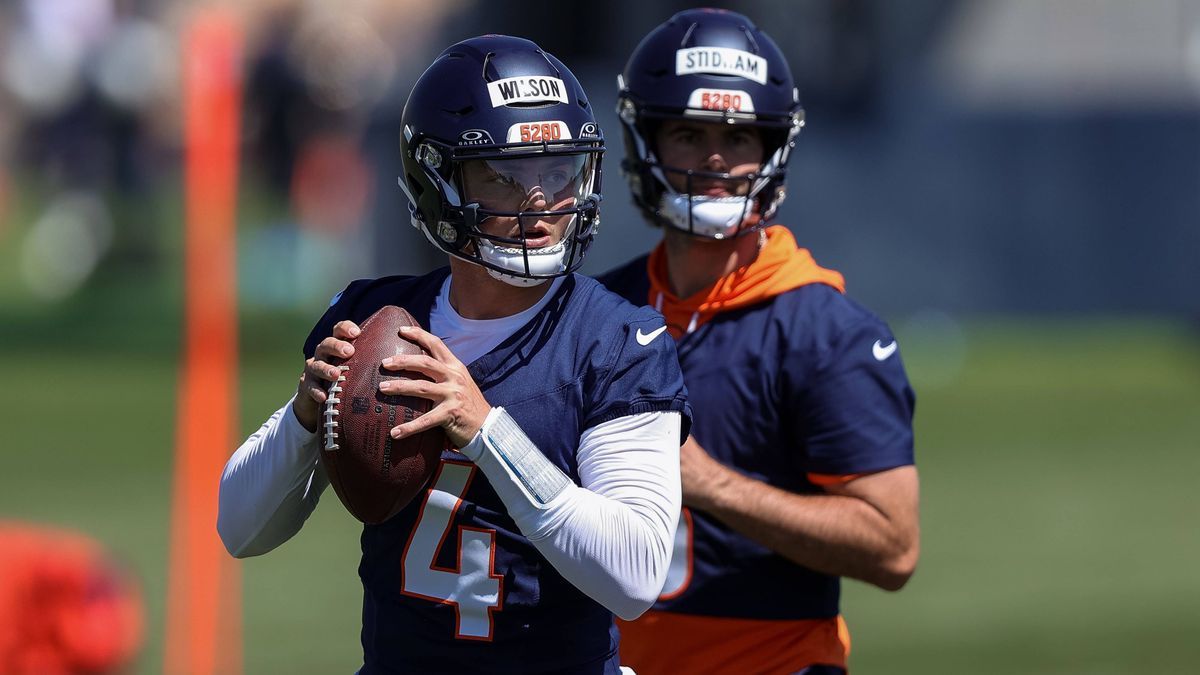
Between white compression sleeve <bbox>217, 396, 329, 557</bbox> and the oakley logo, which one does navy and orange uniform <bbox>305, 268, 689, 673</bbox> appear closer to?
white compression sleeve <bbox>217, 396, 329, 557</bbox>

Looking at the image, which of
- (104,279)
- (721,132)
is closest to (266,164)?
(104,279)

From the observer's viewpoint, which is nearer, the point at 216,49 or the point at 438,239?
the point at 438,239

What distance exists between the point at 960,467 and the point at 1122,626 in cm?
350

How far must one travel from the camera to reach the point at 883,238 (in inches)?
651

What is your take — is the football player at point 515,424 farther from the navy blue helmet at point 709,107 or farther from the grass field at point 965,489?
the grass field at point 965,489

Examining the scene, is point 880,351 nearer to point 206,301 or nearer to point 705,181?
point 705,181

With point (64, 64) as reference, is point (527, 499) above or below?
below

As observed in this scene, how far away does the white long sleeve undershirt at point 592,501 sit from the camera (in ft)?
10.9

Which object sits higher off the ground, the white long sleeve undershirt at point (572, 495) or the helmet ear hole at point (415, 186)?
the helmet ear hole at point (415, 186)

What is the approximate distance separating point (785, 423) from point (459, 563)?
116 centimetres

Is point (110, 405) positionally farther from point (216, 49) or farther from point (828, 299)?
point (828, 299)

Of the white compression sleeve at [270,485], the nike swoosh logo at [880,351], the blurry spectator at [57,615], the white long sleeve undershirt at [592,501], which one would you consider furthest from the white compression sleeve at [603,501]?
the blurry spectator at [57,615]

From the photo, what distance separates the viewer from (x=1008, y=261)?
16.8 m

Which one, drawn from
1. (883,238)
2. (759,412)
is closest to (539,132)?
(759,412)
